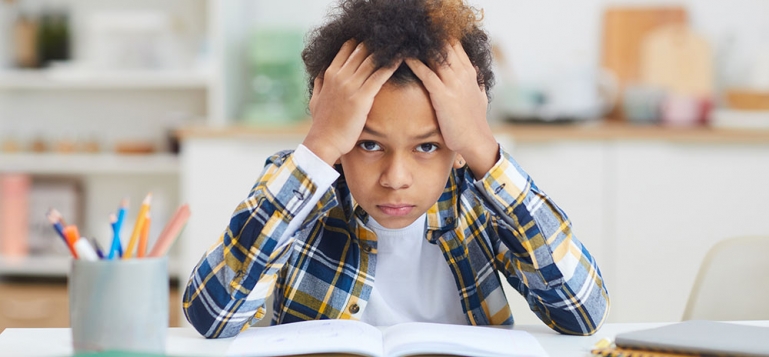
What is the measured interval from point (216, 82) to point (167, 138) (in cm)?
34

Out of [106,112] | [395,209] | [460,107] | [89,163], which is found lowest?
[89,163]

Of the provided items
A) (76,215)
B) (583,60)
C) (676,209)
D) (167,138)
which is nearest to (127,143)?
(167,138)

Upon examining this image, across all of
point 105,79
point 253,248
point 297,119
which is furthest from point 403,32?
point 105,79

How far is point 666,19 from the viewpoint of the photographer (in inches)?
102

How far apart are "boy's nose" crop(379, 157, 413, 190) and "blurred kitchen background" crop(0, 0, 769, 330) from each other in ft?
4.71

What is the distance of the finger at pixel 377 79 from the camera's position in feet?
2.99

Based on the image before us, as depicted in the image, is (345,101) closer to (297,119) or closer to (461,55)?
(461,55)

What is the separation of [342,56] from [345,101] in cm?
7

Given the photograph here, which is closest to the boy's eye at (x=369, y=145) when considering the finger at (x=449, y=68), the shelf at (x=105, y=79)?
the finger at (x=449, y=68)

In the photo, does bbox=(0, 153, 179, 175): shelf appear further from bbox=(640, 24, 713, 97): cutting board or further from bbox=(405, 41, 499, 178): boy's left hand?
bbox=(405, 41, 499, 178): boy's left hand

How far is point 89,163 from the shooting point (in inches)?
106

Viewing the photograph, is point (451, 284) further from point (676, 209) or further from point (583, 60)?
point (583, 60)

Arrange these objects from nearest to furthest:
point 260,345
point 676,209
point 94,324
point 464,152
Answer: point 94,324 < point 260,345 < point 464,152 < point 676,209

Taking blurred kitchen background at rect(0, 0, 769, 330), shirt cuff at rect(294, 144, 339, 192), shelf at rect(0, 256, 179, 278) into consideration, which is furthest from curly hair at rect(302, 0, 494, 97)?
shelf at rect(0, 256, 179, 278)
